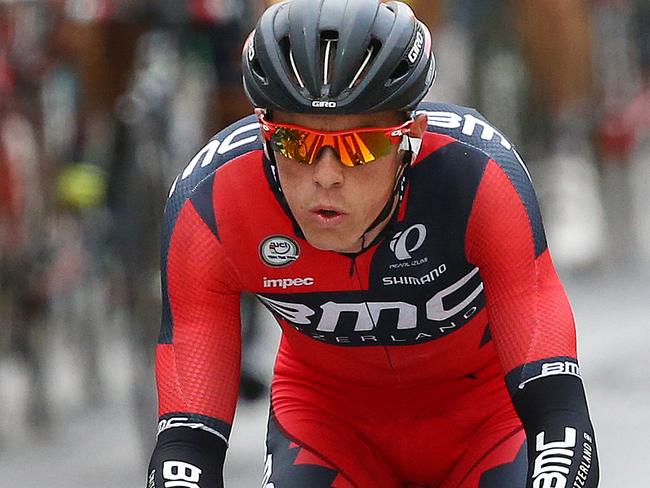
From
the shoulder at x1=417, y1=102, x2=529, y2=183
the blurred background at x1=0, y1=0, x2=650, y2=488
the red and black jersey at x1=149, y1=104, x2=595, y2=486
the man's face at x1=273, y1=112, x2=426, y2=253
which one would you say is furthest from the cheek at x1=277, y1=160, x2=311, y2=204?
the blurred background at x1=0, y1=0, x2=650, y2=488

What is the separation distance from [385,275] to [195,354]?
0.46m

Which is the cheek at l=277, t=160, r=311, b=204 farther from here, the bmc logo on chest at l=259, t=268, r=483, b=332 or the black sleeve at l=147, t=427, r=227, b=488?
the black sleeve at l=147, t=427, r=227, b=488

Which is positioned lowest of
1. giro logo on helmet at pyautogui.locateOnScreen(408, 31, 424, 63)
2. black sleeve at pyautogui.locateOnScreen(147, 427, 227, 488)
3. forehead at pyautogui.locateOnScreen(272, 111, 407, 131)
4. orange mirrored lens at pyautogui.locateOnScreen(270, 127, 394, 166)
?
black sleeve at pyautogui.locateOnScreen(147, 427, 227, 488)

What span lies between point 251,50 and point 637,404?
541cm

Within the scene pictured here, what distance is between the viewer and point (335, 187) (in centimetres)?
363

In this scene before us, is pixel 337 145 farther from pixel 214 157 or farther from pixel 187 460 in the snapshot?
pixel 187 460

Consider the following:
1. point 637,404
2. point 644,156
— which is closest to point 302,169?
point 637,404

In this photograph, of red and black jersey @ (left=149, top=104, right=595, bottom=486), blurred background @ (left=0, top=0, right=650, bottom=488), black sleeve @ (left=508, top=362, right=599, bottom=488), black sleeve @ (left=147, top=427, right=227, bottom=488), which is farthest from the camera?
blurred background @ (left=0, top=0, right=650, bottom=488)

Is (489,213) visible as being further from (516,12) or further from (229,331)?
(516,12)

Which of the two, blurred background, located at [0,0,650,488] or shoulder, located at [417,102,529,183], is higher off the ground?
blurred background, located at [0,0,650,488]

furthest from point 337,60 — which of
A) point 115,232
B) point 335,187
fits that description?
point 115,232

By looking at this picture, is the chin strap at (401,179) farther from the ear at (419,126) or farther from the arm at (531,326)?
the arm at (531,326)

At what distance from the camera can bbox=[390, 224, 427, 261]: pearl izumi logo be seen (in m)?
3.93

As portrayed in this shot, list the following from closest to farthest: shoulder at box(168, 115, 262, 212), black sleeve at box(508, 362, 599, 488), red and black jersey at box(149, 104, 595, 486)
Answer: black sleeve at box(508, 362, 599, 488) → red and black jersey at box(149, 104, 595, 486) → shoulder at box(168, 115, 262, 212)
